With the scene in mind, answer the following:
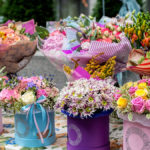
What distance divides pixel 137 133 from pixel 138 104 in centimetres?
20

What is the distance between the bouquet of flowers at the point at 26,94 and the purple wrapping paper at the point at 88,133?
235 mm

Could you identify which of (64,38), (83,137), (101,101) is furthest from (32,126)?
(64,38)

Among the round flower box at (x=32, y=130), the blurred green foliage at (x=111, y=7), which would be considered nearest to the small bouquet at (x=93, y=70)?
the round flower box at (x=32, y=130)

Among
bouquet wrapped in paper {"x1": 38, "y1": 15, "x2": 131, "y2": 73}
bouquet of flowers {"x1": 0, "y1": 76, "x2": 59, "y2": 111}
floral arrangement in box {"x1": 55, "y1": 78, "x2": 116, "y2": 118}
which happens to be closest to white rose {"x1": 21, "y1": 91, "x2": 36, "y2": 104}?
bouquet of flowers {"x1": 0, "y1": 76, "x2": 59, "y2": 111}

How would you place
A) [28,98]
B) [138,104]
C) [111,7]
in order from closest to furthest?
[138,104], [28,98], [111,7]

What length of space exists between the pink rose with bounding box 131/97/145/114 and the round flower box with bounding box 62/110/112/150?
24 centimetres

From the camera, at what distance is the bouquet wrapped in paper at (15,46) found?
8.58 feet

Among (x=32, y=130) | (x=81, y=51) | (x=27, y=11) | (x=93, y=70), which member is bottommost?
(x=32, y=130)

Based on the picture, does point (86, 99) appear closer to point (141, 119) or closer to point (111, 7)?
point (141, 119)

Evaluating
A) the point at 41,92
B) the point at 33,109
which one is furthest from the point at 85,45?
the point at 33,109

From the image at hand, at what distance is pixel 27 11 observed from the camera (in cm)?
671

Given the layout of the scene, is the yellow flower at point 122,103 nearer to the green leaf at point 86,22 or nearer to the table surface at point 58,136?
the table surface at point 58,136

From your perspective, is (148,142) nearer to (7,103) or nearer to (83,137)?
(83,137)

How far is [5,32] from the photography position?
9.01ft
